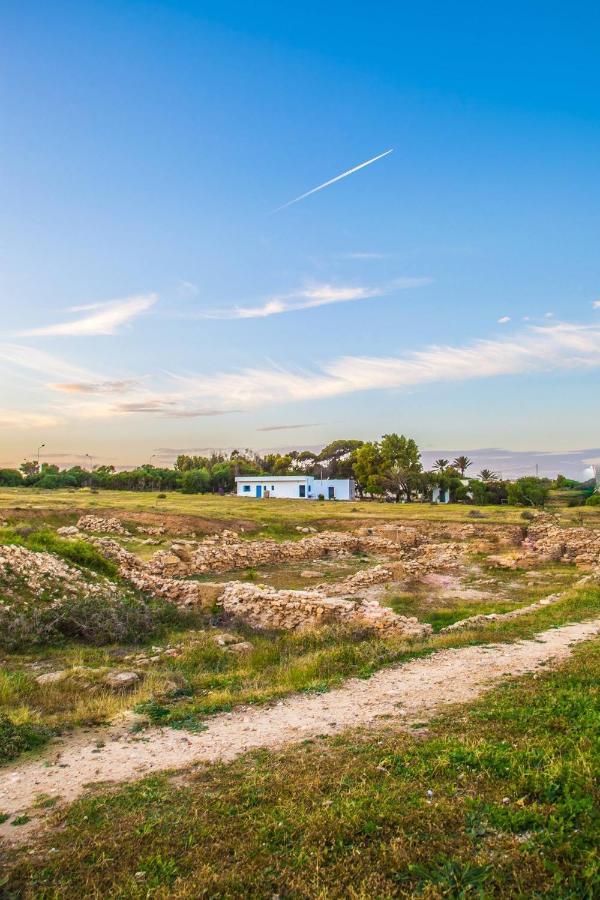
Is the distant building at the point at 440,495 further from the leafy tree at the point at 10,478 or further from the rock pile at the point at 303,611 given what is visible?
the leafy tree at the point at 10,478

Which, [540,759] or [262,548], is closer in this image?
[540,759]

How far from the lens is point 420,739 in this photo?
7137 millimetres

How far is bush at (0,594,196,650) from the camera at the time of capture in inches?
584

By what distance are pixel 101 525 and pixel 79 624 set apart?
2141 cm

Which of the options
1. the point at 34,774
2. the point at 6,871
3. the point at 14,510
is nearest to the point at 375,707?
the point at 34,774

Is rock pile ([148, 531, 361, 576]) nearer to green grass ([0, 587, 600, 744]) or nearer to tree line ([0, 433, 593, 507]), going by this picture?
green grass ([0, 587, 600, 744])

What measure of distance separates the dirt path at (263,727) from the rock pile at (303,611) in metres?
4.53

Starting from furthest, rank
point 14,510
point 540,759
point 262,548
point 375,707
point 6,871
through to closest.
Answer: point 14,510 → point 262,548 → point 375,707 → point 540,759 → point 6,871

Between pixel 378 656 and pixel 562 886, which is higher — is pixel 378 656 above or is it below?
below

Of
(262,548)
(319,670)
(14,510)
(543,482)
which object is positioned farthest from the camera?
(543,482)

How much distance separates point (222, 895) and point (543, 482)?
9720 cm

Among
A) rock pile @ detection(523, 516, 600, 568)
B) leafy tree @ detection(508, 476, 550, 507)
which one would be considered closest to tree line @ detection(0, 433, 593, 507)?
leafy tree @ detection(508, 476, 550, 507)

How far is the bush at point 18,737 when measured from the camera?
766 centimetres

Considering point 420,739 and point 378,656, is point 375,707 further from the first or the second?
point 378,656
